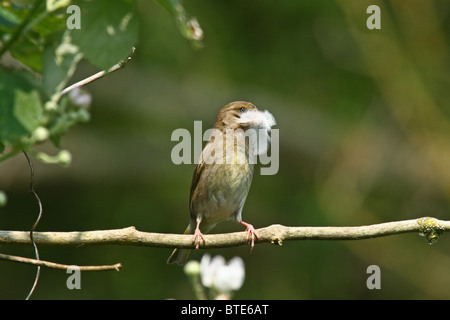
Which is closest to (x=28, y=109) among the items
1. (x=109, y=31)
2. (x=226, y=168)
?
(x=109, y=31)

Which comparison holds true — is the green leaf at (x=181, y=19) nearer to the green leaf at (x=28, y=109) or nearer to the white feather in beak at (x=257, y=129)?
the green leaf at (x=28, y=109)

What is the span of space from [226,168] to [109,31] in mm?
3844

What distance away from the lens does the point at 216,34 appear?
9.23 meters

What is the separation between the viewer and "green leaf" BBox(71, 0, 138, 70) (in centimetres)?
137

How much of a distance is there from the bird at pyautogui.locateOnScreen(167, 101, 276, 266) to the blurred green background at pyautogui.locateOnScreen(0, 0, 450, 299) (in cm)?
253

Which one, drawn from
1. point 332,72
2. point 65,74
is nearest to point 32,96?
Result: point 65,74

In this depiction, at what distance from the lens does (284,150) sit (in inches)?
388

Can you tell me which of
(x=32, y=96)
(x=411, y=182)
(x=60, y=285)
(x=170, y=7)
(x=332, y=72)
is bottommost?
(x=32, y=96)

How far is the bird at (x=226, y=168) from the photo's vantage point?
5.19m

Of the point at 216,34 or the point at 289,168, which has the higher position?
the point at 216,34

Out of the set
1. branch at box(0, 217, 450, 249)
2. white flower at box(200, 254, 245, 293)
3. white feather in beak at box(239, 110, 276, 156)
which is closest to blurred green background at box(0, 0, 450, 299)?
white feather in beak at box(239, 110, 276, 156)

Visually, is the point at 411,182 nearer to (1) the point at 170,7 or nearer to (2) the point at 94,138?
(2) the point at 94,138

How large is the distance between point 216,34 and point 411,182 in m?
3.45

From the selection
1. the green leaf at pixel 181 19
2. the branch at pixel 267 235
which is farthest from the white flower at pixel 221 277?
the green leaf at pixel 181 19
